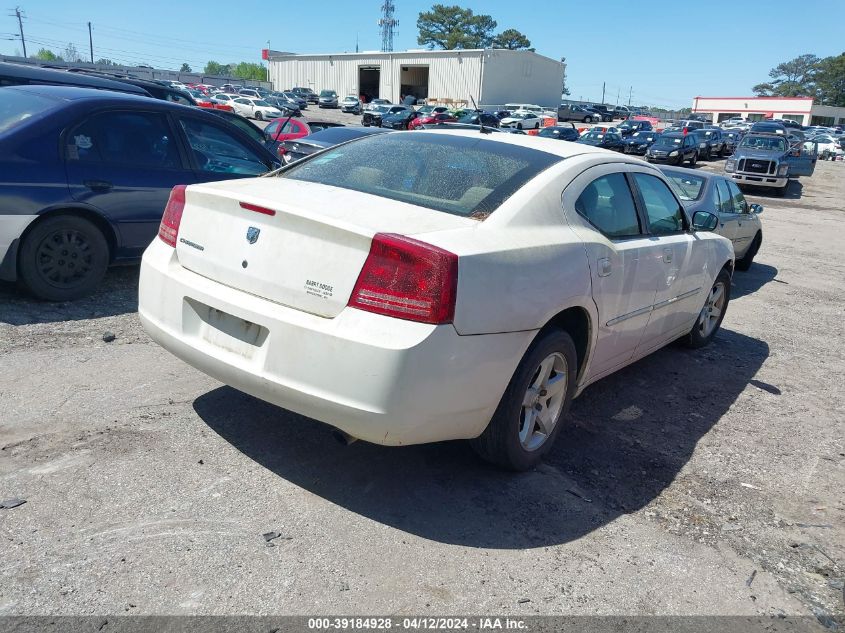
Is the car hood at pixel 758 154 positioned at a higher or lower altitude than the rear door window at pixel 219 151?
lower

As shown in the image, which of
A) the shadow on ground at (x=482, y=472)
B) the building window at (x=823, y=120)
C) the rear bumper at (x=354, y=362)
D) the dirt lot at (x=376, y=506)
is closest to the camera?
the dirt lot at (x=376, y=506)

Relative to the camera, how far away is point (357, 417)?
293cm

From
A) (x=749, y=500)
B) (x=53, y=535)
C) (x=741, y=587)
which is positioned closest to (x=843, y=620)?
(x=741, y=587)

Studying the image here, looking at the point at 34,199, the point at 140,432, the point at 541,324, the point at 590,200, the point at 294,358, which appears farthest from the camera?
the point at 34,199

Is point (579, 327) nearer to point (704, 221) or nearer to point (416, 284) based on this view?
point (416, 284)

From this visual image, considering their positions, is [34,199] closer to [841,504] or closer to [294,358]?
[294,358]

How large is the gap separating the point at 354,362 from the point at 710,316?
453 centimetres

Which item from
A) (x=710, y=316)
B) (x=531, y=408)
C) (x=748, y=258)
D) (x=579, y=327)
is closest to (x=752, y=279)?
(x=748, y=258)

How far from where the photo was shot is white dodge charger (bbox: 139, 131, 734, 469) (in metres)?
2.91

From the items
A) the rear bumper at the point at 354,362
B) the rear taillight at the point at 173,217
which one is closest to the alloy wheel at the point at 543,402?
the rear bumper at the point at 354,362

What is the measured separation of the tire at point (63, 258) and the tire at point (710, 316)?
4960 mm

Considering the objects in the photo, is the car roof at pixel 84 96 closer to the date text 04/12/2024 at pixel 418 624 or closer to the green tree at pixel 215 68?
the date text 04/12/2024 at pixel 418 624

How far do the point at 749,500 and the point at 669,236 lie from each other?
74.7 inches

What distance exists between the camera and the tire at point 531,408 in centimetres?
339
